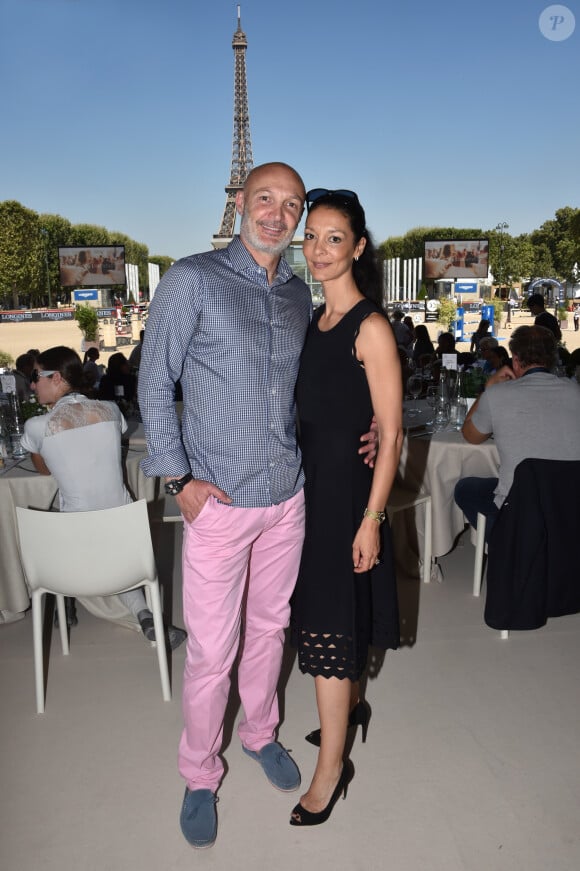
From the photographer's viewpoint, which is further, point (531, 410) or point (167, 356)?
point (531, 410)

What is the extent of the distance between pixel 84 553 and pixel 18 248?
36.8 metres

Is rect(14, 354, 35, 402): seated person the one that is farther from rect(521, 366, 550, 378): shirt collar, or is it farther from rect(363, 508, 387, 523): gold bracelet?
rect(363, 508, 387, 523): gold bracelet

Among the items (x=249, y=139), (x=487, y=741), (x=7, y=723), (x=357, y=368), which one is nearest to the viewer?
(x=357, y=368)

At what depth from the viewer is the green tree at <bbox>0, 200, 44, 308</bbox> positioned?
34188 mm

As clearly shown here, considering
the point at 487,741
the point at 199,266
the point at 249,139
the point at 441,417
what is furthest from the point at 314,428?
the point at 249,139

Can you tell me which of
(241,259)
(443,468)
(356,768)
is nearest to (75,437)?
(241,259)

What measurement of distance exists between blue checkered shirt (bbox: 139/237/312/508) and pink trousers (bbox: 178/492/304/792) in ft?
0.34

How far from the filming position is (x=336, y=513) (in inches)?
72.1

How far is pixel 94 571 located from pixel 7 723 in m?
0.67

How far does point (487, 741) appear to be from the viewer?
7.60 feet

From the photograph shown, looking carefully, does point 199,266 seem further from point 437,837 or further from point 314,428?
point 437,837

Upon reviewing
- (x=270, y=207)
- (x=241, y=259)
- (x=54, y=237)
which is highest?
(x=54, y=237)

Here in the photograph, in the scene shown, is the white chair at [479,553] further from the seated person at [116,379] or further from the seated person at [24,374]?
the seated person at [24,374]

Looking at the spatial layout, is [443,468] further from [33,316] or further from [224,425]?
[33,316]
